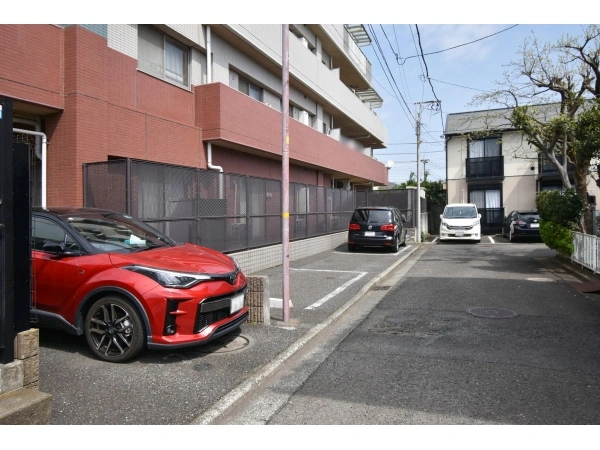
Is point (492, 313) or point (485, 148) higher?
point (485, 148)

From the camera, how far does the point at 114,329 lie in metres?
4.57

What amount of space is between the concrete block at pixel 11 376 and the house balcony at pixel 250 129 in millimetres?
8368

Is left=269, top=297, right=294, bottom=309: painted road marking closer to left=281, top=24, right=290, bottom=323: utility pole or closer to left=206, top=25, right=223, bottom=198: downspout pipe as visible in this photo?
left=281, top=24, right=290, bottom=323: utility pole

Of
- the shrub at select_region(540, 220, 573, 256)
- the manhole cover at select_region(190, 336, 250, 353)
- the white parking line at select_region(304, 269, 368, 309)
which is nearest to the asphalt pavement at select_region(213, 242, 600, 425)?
the white parking line at select_region(304, 269, 368, 309)

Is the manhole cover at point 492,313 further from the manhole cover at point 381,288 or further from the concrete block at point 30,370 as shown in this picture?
the concrete block at point 30,370

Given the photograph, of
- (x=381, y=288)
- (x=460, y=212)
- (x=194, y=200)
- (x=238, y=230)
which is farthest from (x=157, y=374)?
(x=460, y=212)

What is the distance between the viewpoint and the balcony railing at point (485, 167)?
28.1 m

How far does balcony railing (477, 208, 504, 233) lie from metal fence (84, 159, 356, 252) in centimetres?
1785

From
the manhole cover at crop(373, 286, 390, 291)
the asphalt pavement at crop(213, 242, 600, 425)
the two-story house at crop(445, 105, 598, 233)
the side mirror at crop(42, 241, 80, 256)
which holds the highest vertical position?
the two-story house at crop(445, 105, 598, 233)

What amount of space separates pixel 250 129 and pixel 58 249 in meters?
8.31

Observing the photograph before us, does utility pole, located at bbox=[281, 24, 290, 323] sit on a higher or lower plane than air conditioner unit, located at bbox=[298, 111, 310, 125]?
lower

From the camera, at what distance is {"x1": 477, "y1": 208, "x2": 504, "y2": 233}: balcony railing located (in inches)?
1085

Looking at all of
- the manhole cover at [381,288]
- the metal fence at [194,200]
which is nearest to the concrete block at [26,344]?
the metal fence at [194,200]

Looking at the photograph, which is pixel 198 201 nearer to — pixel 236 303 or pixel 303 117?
pixel 236 303
